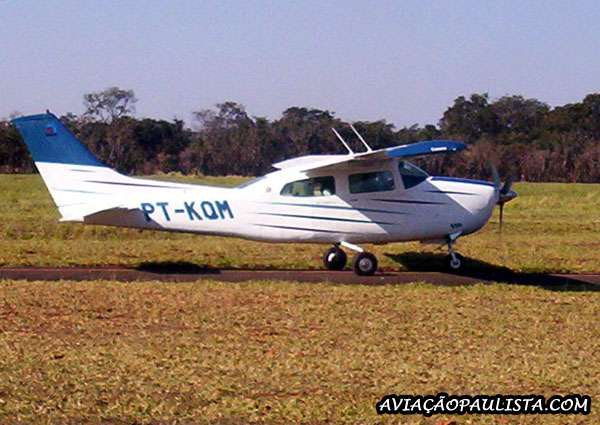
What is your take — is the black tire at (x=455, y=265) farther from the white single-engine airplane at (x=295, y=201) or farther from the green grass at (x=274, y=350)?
the green grass at (x=274, y=350)

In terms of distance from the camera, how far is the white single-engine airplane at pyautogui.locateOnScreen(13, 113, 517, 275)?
14.5 m

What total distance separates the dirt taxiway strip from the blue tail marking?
1.89m

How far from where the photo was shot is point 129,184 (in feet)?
48.5

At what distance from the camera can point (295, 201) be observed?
15125 millimetres

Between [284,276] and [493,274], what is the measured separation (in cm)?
375

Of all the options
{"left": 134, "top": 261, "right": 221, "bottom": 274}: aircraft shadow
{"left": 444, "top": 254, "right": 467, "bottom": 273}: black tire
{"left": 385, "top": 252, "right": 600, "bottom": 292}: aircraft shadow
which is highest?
{"left": 134, "top": 261, "right": 221, "bottom": 274}: aircraft shadow

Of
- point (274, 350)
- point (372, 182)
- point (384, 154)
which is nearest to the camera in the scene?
point (274, 350)

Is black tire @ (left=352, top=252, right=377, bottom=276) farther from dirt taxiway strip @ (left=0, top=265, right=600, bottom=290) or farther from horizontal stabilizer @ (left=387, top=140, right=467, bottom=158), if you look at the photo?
horizontal stabilizer @ (left=387, top=140, right=467, bottom=158)

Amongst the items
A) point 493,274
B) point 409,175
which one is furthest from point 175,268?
point 493,274

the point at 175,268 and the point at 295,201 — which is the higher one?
the point at 295,201

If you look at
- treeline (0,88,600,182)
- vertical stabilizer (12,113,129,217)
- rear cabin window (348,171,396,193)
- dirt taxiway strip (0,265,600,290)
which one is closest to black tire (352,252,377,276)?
dirt taxiway strip (0,265,600,290)

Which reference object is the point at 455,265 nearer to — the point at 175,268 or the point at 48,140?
the point at 175,268

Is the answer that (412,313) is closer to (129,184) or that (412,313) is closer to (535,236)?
(129,184)

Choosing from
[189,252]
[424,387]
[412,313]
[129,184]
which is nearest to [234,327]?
[412,313]
